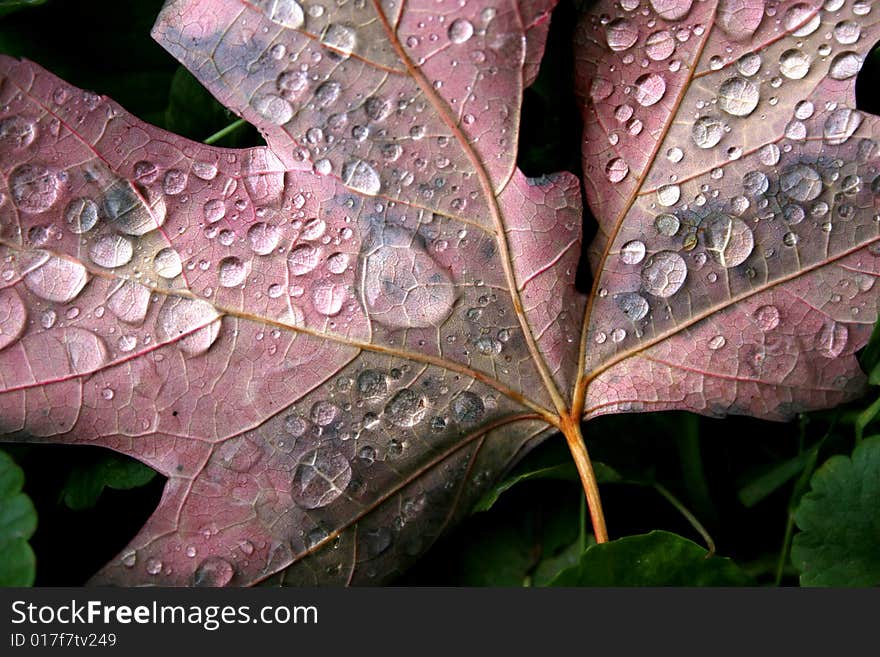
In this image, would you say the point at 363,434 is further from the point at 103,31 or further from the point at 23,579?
the point at 103,31

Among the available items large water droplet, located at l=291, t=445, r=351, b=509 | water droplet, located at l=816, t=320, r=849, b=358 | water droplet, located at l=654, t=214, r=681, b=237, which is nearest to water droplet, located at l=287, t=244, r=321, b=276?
large water droplet, located at l=291, t=445, r=351, b=509

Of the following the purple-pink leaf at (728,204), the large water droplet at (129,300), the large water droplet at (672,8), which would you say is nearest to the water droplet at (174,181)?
the large water droplet at (129,300)

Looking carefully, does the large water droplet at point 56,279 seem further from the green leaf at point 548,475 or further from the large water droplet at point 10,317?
the green leaf at point 548,475

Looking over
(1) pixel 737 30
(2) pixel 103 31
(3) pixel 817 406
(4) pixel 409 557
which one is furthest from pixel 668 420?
(2) pixel 103 31

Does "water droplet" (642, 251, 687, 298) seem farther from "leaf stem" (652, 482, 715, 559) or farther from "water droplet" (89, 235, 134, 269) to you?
"water droplet" (89, 235, 134, 269)

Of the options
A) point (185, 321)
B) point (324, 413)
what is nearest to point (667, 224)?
point (324, 413)

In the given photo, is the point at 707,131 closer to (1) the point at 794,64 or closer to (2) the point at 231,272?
(1) the point at 794,64
